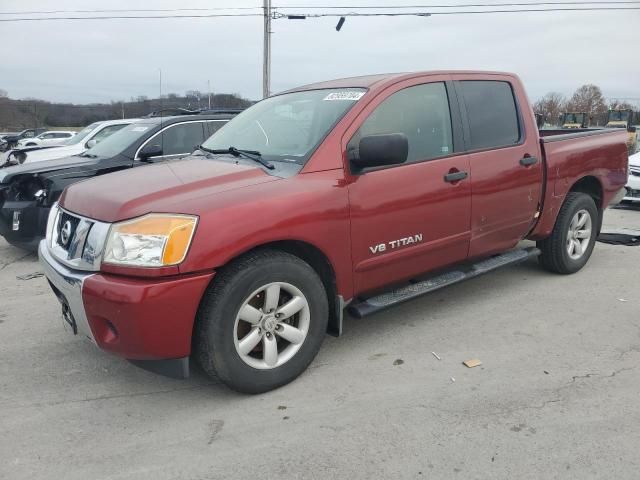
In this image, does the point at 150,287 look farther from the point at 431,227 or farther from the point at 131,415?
the point at 431,227

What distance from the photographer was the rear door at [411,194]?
3312 millimetres

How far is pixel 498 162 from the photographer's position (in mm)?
4070

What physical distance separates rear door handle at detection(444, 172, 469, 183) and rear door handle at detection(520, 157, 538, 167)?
29.3 inches

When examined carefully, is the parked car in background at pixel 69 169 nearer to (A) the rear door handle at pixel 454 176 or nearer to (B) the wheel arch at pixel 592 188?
(A) the rear door handle at pixel 454 176

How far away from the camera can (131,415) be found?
290cm

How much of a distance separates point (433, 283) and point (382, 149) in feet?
4.02

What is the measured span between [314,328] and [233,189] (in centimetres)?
95

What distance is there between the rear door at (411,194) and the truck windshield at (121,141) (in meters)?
4.35

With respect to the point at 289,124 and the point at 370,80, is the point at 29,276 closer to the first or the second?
the point at 289,124

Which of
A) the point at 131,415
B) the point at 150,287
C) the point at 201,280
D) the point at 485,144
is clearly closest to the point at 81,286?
the point at 150,287

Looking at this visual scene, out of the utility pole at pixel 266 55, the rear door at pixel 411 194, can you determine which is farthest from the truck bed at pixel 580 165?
the utility pole at pixel 266 55

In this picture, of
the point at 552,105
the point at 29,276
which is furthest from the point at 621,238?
the point at 552,105

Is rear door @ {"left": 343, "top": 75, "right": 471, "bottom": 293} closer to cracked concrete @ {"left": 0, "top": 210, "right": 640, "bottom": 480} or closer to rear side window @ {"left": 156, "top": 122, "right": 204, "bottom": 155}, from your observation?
cracked concrete @ {"left": 0, "top": 210, "right": 640, "bottom": 480}

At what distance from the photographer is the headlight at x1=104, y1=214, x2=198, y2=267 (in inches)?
102
